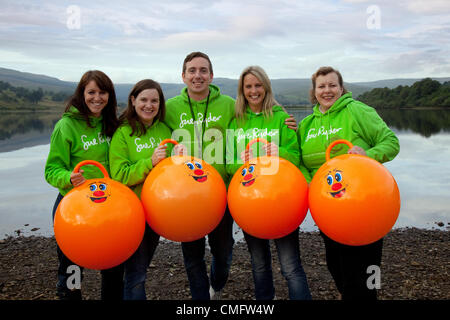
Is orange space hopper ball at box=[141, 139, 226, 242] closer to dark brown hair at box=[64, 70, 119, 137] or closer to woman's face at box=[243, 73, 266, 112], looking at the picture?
dark brown hair at box=[64, 70, 119, 137]

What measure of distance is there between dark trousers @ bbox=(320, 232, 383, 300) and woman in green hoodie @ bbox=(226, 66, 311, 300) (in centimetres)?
41

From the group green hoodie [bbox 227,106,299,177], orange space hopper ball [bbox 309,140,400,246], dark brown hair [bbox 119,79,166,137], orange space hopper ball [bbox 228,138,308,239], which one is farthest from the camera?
green hoodie [bbox 227,106,299,177]

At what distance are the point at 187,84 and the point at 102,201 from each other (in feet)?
5.93

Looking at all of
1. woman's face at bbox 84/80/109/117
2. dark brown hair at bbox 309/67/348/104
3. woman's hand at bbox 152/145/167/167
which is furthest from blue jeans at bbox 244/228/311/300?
woman's face at bbox 84/80/109/117

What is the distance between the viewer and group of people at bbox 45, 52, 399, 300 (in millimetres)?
3615

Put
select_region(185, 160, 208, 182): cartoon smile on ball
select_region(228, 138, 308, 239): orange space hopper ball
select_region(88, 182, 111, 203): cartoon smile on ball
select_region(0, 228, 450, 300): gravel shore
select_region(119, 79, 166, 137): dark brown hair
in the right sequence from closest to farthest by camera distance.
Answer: select_region(88, 182, 111, 203): cartoon smile on ball → select_region(228, 138, 308, 239): orange space hopper ball → select_region(185, 160, 208, 182): cartoon smile on ball → select_region(119, 79, 166, 137): dark brown hair → select_region(0, 228, 450, 300): gravel shore

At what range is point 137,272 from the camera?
3.64 meters

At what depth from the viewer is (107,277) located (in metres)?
3.66

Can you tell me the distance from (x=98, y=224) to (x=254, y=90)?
7.12 feet

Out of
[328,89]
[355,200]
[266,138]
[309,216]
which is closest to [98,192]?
[266,138]

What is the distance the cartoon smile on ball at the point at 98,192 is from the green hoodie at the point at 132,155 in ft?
1.15

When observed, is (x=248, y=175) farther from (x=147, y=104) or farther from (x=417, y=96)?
(x=417, y=96)
